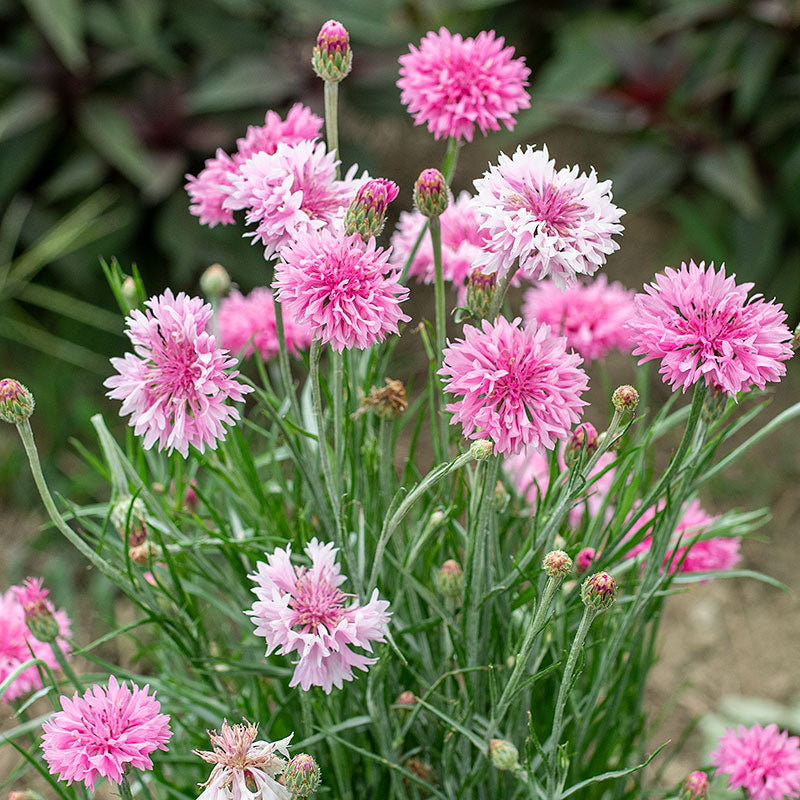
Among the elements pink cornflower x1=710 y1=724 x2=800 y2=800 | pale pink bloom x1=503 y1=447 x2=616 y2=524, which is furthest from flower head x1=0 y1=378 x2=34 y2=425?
pink cornflower x1=710 y1=724 x2=800 y2=800

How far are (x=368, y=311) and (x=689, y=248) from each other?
54.5 inches

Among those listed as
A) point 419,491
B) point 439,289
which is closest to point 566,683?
point 419,491

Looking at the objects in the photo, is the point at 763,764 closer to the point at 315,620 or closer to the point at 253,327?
the point at 315,620

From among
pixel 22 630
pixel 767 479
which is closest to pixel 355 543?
pixel 22 630

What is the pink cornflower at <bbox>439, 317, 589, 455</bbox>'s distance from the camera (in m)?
0.56

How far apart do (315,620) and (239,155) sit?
332mm

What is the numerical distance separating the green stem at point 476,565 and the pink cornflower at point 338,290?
0.12 meters

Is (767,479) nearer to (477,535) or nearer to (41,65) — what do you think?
(477,535)

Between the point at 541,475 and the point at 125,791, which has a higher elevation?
the point at 541,475

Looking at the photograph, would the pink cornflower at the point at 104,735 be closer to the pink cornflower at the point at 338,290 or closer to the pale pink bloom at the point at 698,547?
the pink cornflower at the point at 338,290

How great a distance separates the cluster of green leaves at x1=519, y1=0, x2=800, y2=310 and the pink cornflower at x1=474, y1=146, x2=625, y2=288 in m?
1.20

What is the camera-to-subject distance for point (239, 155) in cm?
72

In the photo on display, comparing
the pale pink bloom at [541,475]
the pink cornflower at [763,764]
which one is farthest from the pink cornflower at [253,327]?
the pink cornflower at [763,764]

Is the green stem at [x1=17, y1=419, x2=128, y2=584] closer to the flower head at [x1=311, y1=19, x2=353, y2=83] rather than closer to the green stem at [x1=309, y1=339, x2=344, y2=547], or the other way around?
the green stem at [x1=309, y1=339, x2=344, y2=547]
